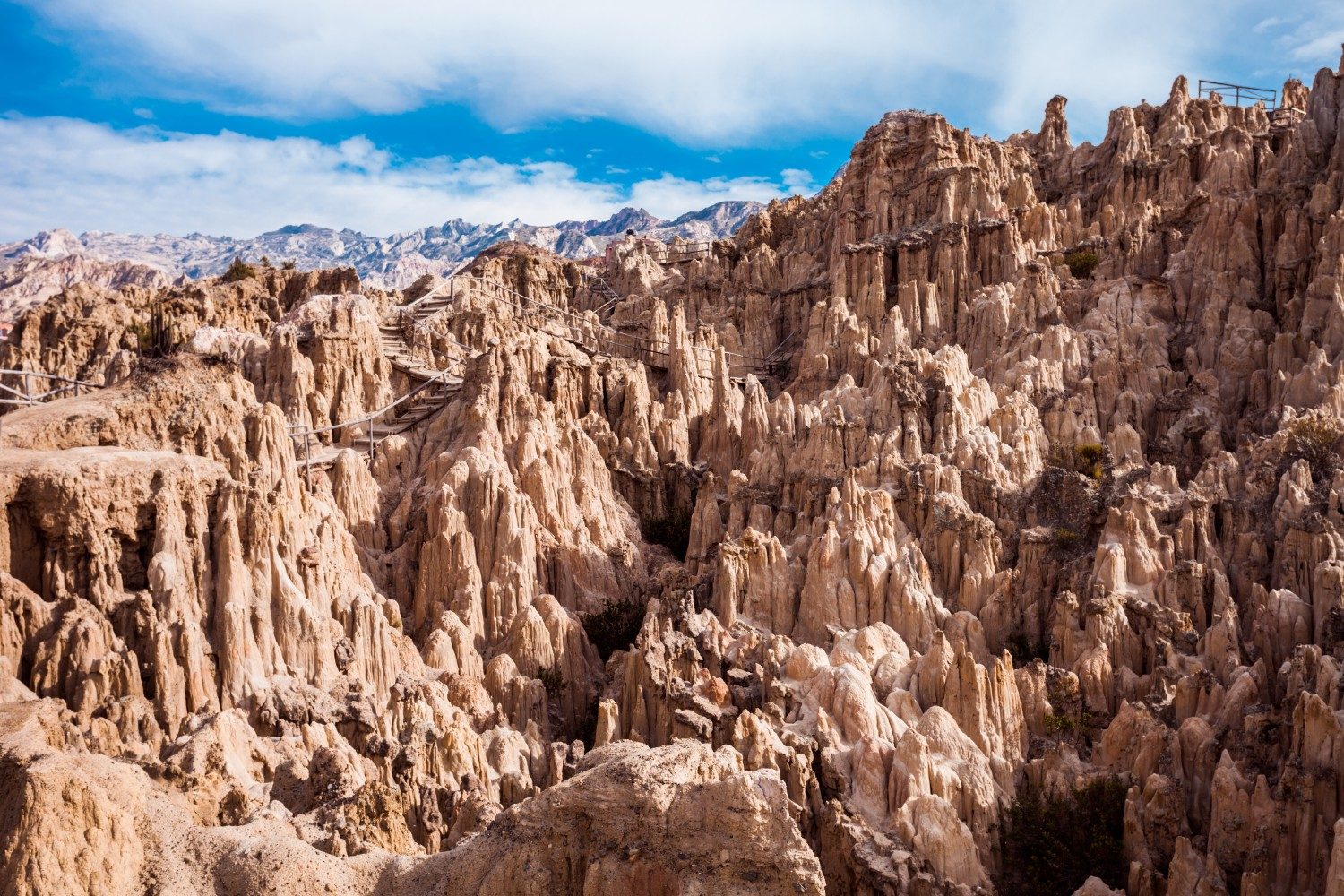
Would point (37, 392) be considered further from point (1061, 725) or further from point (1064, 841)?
point (1064, 841)

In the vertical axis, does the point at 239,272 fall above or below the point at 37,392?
above

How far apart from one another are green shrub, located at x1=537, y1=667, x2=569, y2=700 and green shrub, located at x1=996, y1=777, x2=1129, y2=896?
14.0 metres

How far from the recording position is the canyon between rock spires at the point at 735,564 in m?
22.4

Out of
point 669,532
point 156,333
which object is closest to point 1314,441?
point 669,532

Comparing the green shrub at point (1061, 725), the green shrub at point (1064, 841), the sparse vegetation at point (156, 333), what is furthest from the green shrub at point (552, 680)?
the sparse vegetation at point (156, 333)

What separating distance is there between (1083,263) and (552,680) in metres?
32.8

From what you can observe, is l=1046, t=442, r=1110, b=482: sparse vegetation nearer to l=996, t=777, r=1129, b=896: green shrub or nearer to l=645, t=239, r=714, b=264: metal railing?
l=996, t=777, r=1129, b=896: green shrub

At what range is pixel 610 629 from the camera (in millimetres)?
42000

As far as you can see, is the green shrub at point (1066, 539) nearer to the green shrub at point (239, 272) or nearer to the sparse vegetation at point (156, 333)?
the sparse vegetation at point (156, 333)

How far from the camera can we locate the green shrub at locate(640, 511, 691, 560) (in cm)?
4847

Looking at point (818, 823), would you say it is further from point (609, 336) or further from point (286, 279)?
point (286, 279)

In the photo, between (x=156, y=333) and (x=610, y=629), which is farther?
(x=156, y=333)

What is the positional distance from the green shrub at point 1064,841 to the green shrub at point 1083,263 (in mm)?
31418

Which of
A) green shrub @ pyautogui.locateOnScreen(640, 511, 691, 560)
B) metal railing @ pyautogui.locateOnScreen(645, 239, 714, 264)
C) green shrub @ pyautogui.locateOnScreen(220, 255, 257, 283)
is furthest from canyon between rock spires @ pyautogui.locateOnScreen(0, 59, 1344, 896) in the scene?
metal railing @ pyautogui.locateOnScreen(645, 239, 714, 264)
